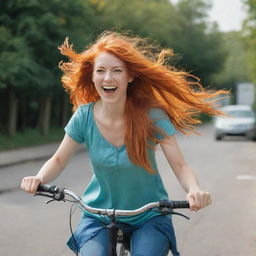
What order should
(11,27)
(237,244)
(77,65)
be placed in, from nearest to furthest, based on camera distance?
(77,65)
(237,244)
(11,27)

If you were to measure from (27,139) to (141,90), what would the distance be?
21597 millimetres

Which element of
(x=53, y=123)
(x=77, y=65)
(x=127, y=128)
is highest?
(x=77, y=65)

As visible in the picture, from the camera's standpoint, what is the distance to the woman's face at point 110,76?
11.2ft

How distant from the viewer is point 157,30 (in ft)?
154

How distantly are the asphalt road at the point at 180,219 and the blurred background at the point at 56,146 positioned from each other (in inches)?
0.4

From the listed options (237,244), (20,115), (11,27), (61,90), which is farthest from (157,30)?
(237,244)

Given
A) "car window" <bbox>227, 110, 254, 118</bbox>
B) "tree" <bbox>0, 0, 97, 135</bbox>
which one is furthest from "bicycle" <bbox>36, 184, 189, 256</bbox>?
"car window" <bbox>227, 110, 254, 118</bbox>

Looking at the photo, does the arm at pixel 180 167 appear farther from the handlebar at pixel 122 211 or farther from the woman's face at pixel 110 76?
the woman's face at pixel 110 76

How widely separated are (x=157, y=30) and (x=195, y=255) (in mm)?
41405

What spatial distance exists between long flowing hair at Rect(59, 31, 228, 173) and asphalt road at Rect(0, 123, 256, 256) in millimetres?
318

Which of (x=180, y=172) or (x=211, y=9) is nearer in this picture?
(x=180, y=172)

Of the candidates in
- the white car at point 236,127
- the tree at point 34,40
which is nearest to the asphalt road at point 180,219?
the tree at point 34,40

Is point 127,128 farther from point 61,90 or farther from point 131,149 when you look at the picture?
point 61,90

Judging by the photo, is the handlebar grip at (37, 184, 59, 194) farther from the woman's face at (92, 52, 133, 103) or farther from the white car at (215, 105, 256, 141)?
the white car at (215, 105, 256, 141)
